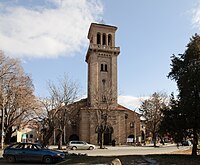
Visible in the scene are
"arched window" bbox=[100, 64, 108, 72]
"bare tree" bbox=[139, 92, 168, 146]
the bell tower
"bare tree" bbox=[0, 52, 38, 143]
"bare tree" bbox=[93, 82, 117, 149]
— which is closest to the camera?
"bare tree" bbox=[0, 52, 38, 143]

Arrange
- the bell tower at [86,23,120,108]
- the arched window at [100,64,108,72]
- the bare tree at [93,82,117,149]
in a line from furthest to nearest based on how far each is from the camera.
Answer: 1. the arched window at [100,64,108,72]
2. the bell tower at [86,23,120,108]
3. the bare tree at [93,82,117,149]

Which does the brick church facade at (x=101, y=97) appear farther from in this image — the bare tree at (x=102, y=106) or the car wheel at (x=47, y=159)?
the car wheel at (x=47, y=159)

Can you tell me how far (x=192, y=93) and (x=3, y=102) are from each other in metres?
26.3

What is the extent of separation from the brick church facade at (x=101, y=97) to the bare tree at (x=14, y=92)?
56.1 feet

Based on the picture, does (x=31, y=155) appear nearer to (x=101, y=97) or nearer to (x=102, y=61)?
(x=101, y=97)

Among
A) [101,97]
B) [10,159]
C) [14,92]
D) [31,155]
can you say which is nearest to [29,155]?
[31,155]

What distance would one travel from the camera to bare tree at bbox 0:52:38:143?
40.5 metres

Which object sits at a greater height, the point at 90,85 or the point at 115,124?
the point at 90,85

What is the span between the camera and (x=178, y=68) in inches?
1040

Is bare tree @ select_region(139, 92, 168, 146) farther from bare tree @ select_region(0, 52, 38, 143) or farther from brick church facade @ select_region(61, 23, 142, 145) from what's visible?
bare tree @ select_region(0, 52, 38, 143)

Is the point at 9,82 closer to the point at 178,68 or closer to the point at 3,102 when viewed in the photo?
the point at 3,102

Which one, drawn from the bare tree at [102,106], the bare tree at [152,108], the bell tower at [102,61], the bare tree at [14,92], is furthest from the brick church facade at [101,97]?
the bare tree at [14,92]

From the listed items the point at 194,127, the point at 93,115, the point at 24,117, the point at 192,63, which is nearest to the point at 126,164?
the point at 194,127

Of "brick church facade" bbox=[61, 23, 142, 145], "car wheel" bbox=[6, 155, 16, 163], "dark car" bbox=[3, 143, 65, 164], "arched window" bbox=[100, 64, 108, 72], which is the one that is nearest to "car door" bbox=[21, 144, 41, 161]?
"dark car" bbox=[3, 143, 65, 164]
